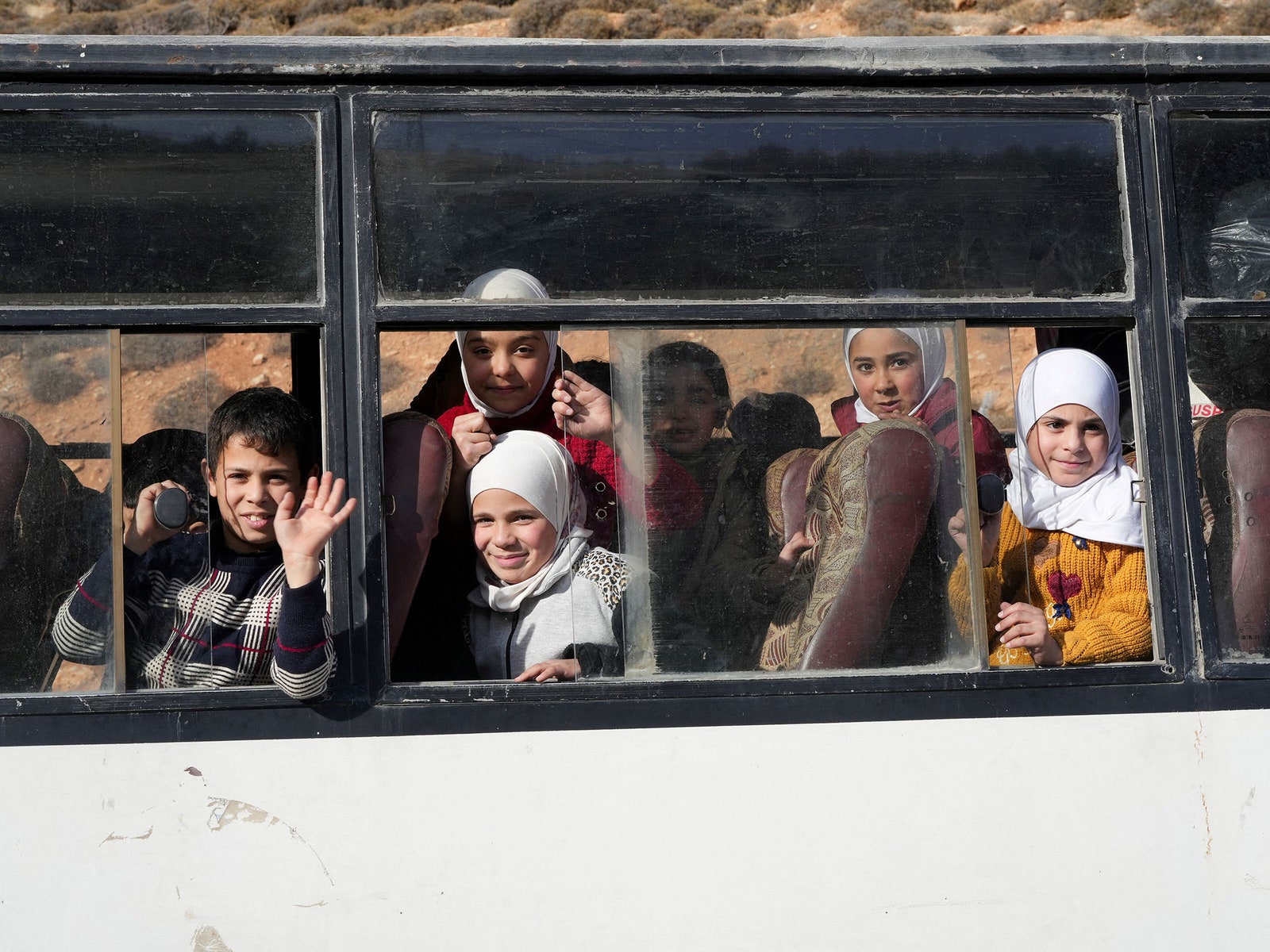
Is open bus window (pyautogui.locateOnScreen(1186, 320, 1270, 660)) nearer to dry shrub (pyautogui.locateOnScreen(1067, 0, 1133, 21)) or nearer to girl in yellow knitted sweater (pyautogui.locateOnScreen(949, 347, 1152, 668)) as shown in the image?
girl in yellow knitted sweater (pyautogui.locateOnScreen(949, 347, 1152, 668))

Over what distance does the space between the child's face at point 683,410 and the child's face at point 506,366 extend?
26 cm

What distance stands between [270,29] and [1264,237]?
768 inches

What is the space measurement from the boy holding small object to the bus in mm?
52

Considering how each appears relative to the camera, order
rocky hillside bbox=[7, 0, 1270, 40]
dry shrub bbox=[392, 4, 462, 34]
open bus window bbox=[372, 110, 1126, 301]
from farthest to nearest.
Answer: dry shrub bbox=[392, 4, 462, 34] < rocky hillside bbox=[7, 0, 1270, 40] < open bus window bbox=[372, 110, 1126, 301]

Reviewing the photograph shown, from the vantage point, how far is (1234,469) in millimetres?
2975

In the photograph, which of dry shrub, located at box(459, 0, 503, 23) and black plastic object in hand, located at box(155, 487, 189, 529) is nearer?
black plastic object in hand, located at box(155, 487, 189, 529)

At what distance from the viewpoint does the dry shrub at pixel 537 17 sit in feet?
67.3

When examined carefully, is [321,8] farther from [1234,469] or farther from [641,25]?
[1234,469]

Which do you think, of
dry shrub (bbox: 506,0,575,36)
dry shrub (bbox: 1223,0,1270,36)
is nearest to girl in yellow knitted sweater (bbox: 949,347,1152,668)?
dry shrub (bbox: 1223,0,1270,36)

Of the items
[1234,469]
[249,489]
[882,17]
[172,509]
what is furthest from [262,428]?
[882,17]

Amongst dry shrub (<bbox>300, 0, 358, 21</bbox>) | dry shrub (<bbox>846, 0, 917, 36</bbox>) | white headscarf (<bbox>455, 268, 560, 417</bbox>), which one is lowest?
white headscarf (<bbox>455, 268, 560, 417</bbox>)

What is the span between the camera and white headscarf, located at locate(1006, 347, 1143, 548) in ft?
9.82

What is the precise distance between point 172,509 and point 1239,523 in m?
2.36

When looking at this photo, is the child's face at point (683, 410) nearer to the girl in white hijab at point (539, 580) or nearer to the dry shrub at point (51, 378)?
the girl in white hijab at point (539, 580)
